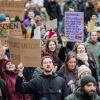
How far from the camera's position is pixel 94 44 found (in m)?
15.1

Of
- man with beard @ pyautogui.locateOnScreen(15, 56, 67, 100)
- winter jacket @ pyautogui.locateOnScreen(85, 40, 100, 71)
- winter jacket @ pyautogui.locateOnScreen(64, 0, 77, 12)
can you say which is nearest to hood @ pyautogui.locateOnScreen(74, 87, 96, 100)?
man with beard @ pyautogui.locateOnScreen(15, 56, 67, 100)

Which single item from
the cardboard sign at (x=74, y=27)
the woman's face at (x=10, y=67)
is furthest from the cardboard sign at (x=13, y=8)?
the woman's face at (x=10, y=67)

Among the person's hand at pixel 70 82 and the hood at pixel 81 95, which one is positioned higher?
the hood at pixel 81 95

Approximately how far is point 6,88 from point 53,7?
10434mm

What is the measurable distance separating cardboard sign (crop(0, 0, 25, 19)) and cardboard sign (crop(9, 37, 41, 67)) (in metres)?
3.64

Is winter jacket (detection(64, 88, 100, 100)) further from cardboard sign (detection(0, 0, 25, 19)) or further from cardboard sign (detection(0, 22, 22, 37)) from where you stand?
cardboard sign (detection(0, 0, 25, 19))

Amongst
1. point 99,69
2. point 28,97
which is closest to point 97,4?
point 99,69

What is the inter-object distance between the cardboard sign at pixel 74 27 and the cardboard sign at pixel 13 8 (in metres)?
0.94

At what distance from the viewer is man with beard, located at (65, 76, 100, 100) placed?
10641mm

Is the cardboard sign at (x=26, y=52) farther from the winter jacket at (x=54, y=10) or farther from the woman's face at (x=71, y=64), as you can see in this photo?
the winter jacket at (x=54, y=10)

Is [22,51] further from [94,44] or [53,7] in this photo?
[53,7]

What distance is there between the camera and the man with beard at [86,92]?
34.9ft

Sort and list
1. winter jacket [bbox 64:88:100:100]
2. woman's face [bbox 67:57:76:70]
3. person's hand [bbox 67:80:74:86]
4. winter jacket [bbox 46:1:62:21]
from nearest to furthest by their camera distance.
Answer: winter jacket [bbox 64:88:100:100]
person's hand [bbox 67:80:74:86]
woman's face [bbox 67:57:76:70]
winter jacket [bbox 46:1:62:21]

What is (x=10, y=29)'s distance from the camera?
14.1 m
